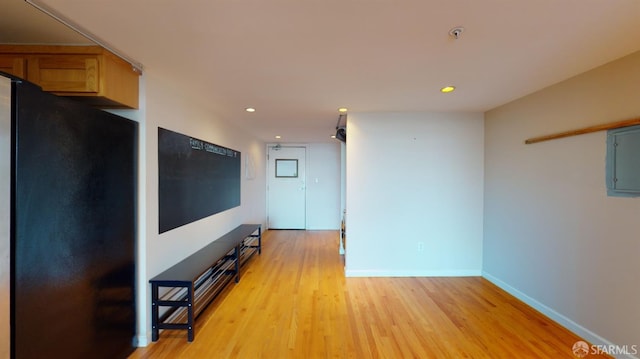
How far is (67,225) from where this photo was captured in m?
1.48

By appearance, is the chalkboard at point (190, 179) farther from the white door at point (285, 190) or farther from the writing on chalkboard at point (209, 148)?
the white door at point (285, 190)

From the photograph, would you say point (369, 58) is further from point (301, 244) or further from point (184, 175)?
point (301, 244)

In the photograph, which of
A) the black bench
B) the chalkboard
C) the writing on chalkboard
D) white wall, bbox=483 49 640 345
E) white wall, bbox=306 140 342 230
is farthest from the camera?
white wall, bbox=306 140 342 230

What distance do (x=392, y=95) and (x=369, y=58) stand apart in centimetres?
96

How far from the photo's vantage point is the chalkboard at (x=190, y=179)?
7.57ft

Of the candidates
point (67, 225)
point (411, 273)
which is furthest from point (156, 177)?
point (411, 273)

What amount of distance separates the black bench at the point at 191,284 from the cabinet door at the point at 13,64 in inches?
67.2

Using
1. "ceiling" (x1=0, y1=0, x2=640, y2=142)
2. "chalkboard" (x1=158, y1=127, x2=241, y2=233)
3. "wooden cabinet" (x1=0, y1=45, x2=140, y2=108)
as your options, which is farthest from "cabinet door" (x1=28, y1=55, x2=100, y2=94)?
"chalkboard" (x1=158, y1=127, x2=241, y2=233)

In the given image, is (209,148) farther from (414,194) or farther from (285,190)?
(285,190)

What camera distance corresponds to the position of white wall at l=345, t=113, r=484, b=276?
3463 mm

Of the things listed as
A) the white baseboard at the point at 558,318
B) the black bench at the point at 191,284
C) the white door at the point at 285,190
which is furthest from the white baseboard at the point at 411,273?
the white door at the point at 285,190

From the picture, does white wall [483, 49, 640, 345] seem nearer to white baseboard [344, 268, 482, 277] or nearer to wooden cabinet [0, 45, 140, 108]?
white baseboard [344, 268, 482, 277]

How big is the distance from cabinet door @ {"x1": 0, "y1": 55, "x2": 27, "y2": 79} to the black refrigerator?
58 centimetres

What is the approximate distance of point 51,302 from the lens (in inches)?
55.1
